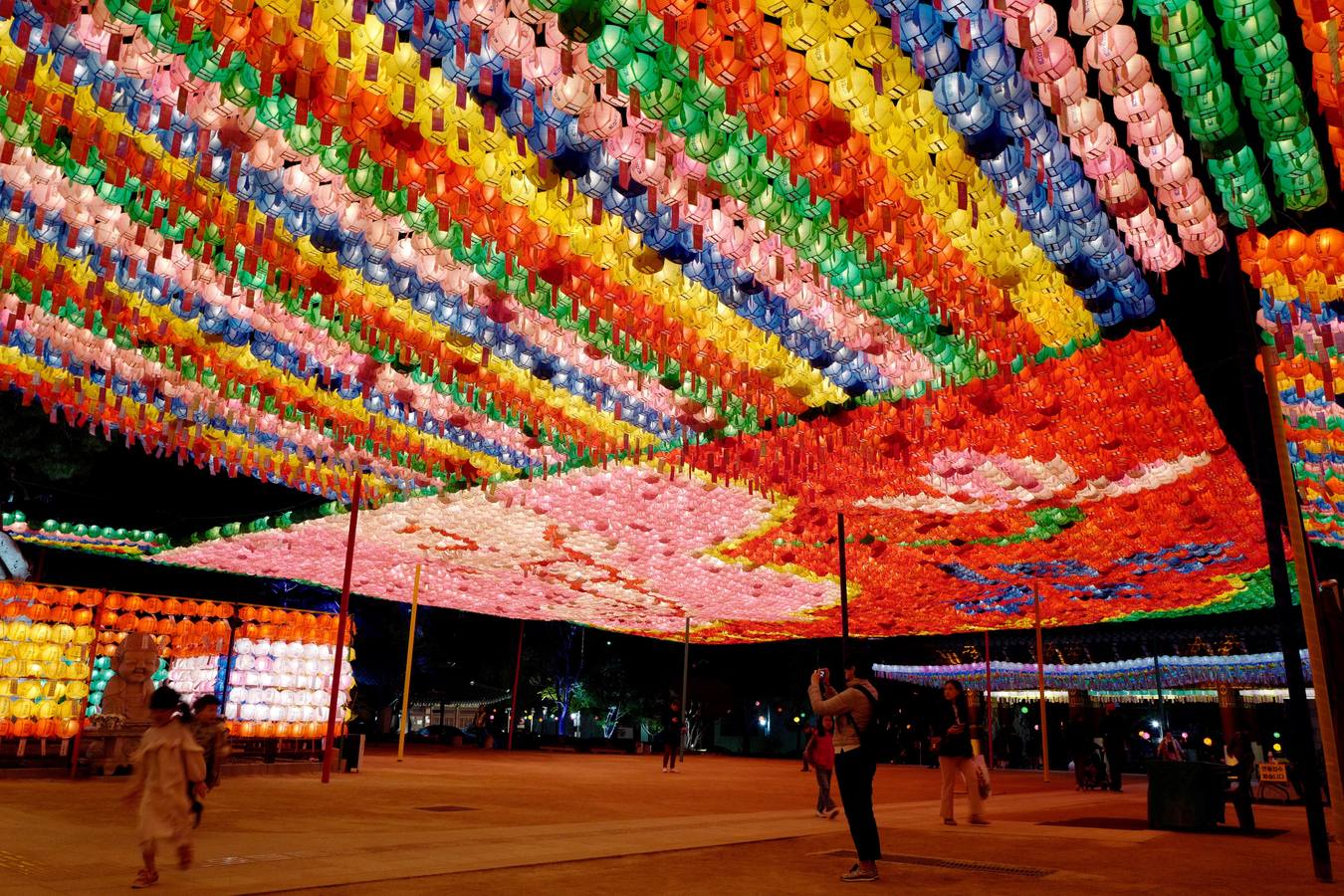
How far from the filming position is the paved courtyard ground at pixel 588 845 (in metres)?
5.18

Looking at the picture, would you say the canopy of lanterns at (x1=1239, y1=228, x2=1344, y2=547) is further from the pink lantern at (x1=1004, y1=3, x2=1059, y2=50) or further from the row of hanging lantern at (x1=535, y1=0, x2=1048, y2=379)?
the pink lantern at (x1=1004, y1=3, x2=1059, y2=50)

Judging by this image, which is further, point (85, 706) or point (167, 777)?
point (85, 706)

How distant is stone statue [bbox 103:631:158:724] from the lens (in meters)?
13.2

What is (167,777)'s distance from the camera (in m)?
5.12

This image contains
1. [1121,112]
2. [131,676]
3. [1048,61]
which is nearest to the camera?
[1048,61]

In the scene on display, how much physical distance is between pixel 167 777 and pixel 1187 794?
27.7 ft

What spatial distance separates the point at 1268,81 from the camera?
15.1ft

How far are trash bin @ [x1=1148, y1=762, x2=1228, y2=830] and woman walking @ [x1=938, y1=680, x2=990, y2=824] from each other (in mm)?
1568

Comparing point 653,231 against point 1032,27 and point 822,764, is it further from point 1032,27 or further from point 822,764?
point 822,764

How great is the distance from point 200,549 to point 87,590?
5984mm

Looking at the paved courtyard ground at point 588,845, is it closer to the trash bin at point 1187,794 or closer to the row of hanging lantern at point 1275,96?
the trash bin at point 1187,794

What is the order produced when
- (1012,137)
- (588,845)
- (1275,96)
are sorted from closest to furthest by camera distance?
(1275,96) → (1012,137) → (588,845)

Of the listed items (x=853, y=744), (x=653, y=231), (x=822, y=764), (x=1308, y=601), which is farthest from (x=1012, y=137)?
(x=822, y=764)

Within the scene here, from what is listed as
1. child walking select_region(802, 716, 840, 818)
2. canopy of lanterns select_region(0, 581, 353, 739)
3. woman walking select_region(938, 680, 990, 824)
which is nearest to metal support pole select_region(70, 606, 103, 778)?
canopy of lanterns select_region(0, 581, 353, 739)
